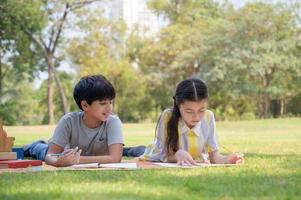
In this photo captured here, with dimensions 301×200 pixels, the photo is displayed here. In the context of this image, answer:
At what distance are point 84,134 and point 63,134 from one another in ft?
0.74

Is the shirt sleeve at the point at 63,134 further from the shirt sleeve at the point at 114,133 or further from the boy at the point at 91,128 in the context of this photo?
the shirt sleeve at the point at 114,133

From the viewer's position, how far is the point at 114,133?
5.68m

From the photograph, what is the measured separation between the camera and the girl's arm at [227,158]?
5.48m

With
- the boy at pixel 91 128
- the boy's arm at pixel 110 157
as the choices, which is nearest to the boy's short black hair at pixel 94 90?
the boy at pixel 91 128

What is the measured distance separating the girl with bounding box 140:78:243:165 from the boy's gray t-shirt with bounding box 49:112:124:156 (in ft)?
1.53

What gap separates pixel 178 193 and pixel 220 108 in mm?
40536

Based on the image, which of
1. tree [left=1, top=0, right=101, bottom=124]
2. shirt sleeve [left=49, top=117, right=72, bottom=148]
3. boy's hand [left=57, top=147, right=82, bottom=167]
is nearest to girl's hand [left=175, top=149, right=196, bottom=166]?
boy's hand [left=57, top=147, right=82, bottom=167]

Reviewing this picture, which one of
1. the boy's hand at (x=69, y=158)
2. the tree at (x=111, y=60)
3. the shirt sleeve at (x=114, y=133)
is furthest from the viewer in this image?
the tree at (x=111, y=60)

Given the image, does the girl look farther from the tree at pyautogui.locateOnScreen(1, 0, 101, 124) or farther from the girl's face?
the tree at pyautogui.locateOnScreen(1, 0, 101, 124)

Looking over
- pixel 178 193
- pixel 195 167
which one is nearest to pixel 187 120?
pixel 195 167

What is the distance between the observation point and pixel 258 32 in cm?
3522

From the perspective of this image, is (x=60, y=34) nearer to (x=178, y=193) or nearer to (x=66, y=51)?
(x=66, y=51)

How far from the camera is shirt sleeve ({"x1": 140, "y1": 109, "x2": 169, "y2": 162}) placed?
5738mm

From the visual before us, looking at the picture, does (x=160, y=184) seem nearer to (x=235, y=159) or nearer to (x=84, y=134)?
(x=235, y=159)
